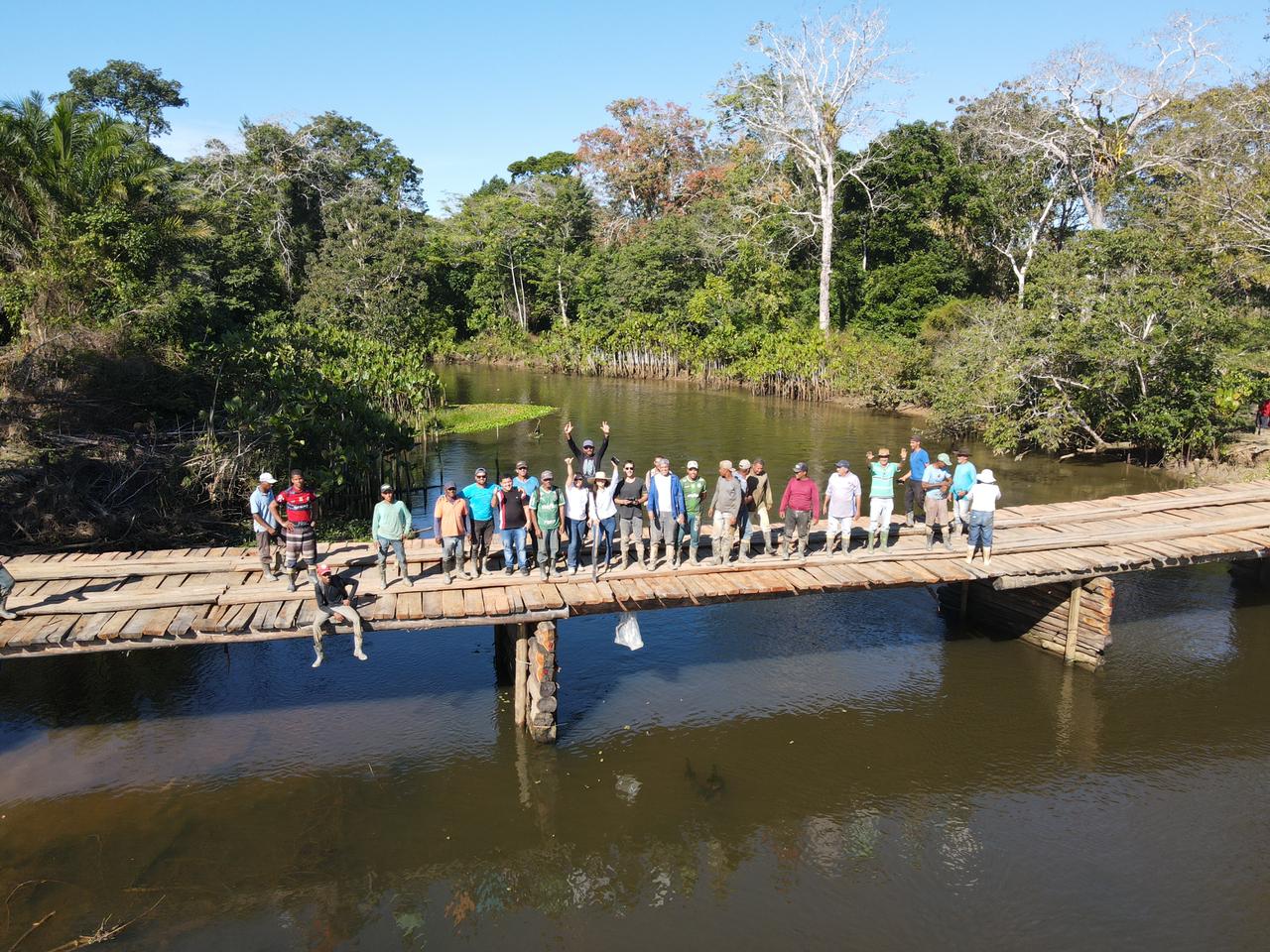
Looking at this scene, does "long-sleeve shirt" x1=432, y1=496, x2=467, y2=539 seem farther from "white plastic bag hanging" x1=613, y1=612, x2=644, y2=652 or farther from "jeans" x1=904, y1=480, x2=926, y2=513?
"jeans" x1=904, y1=480, x2=926, y2=513

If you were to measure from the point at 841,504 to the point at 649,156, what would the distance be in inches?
2234

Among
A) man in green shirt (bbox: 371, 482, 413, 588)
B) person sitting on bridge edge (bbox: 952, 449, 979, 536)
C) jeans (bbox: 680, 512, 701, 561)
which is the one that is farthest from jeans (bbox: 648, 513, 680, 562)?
person sitting on bridge edge (bbox: 952, 449, 979, 536)

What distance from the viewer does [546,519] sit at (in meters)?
13.1

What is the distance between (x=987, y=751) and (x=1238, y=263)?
2332 centimetres

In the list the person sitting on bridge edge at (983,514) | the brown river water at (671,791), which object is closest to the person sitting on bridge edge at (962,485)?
the person sitting on bridge edge at (983,514)

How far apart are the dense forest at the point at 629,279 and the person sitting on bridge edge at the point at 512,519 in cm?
854

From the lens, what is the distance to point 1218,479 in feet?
81.0

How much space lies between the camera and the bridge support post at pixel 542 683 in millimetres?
12336

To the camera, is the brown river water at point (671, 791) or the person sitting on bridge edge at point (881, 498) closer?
the brown river water at point (671, 791)

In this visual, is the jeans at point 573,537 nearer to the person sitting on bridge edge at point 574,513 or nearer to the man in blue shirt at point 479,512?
the person sitting on bridge edge at point 574,513

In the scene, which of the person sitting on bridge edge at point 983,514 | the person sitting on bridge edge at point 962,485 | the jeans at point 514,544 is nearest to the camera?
the jeans at point 514,544

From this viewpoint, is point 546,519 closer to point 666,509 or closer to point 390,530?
point 666,509

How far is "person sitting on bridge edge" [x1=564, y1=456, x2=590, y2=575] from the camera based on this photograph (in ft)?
43.2

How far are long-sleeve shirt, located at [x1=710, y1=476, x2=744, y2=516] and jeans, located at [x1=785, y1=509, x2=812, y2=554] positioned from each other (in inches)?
40.0
